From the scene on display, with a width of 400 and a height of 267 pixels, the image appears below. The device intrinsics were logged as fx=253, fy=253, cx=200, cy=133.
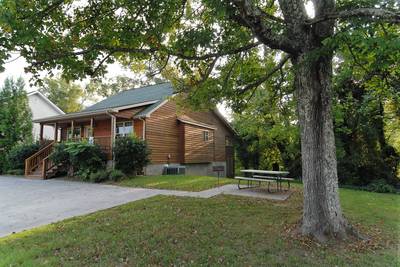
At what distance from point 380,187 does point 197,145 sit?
11344 millimetres

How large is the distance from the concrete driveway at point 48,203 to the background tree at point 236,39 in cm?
353

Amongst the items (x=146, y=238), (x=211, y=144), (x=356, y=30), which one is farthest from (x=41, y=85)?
(x=211, y=144)

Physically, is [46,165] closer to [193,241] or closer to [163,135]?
[163,135]

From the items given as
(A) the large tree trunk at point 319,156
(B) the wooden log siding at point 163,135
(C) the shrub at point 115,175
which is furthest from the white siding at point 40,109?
(A) the large tree trunk at point 319,156

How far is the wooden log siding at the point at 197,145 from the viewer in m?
18.0

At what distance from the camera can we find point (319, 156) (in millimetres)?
4664

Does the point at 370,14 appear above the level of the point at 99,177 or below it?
above

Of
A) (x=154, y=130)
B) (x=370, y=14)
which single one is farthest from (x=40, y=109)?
(x=370, y=14)

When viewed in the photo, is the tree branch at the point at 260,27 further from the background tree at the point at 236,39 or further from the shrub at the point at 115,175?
the shrub at the point at 115,175

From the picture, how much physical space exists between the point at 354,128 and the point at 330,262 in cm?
1230

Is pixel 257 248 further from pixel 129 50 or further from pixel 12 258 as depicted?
pixel 129 50

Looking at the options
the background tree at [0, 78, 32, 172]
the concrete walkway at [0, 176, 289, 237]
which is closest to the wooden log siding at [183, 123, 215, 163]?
the concrete walkway at [0, 176, 289, 237]

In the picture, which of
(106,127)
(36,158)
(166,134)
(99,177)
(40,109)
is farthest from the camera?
(40,109)

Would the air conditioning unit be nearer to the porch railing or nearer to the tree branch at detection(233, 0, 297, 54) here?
the porch railing
